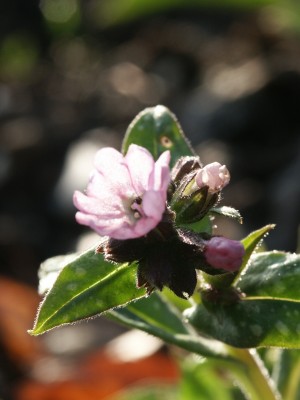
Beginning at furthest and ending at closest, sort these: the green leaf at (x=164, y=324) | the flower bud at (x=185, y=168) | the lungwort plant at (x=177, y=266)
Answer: the green leaf at (x=164, y=324)
the flower bud at (x=185, y=168)
the lungwort plant at (x=177, y=266)

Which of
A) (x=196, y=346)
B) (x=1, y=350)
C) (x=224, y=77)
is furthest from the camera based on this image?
(x=224, y=77)

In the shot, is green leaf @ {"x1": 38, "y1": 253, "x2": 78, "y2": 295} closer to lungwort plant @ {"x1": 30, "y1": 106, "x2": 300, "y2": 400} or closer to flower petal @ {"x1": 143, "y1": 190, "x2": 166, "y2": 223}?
lungwort plant @ {"x1": 30, "y1": 106, "x2": 300, "y2": 400}

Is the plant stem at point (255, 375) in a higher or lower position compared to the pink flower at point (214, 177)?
lower

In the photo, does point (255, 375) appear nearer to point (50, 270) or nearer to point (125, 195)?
point (50, 270)

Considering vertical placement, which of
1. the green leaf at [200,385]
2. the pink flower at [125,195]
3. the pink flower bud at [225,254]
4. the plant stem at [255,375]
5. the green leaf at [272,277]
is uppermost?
the pink flower at [125,195]

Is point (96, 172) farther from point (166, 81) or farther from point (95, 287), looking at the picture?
point (166, 81)

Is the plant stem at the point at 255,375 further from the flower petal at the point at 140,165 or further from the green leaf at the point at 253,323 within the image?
the flower petal at the point at 140,165

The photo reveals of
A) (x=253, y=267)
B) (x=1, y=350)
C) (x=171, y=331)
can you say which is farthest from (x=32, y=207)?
(x=253, y=267)

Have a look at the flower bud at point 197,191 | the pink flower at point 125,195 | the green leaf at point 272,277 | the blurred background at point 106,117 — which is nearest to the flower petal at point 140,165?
the pink flower at point 125,195
